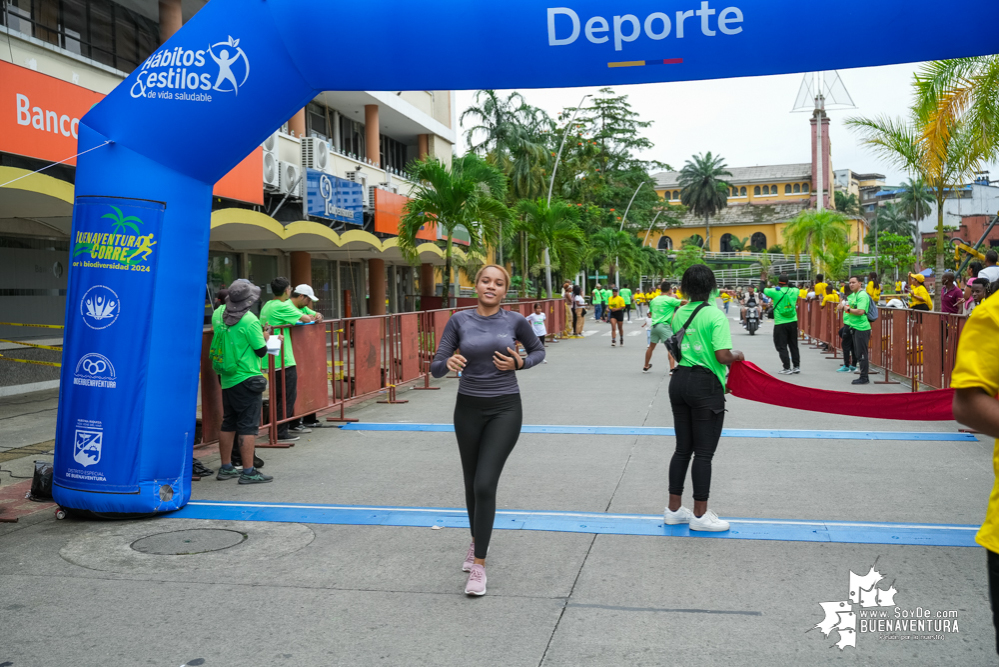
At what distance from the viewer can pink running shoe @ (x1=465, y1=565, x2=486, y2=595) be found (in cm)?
448

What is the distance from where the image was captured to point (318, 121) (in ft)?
85.6

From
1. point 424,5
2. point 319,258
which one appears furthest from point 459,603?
point 319,258

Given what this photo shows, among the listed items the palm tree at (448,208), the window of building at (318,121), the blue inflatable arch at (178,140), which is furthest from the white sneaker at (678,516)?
the window of building at (318,121)

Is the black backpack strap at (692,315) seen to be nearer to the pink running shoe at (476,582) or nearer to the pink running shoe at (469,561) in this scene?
the pink running shoe at (469,561)

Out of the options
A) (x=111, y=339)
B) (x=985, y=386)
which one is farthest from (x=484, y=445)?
(x=111, y=339)

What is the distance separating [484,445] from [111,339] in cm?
303

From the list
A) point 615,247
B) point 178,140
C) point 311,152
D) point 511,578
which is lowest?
point 511,578

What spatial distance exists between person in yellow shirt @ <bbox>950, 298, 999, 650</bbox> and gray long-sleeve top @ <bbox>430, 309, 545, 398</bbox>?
100 inches

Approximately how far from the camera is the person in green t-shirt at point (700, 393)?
18.1 ft

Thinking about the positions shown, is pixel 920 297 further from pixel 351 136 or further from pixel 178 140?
pixel 351 136

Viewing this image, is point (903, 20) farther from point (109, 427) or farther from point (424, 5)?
point (109, 427)

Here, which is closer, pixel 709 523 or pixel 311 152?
pixel 709 523

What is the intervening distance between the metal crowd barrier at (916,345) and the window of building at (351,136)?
54.3ft

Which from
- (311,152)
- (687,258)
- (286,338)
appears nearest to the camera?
(286,338)
